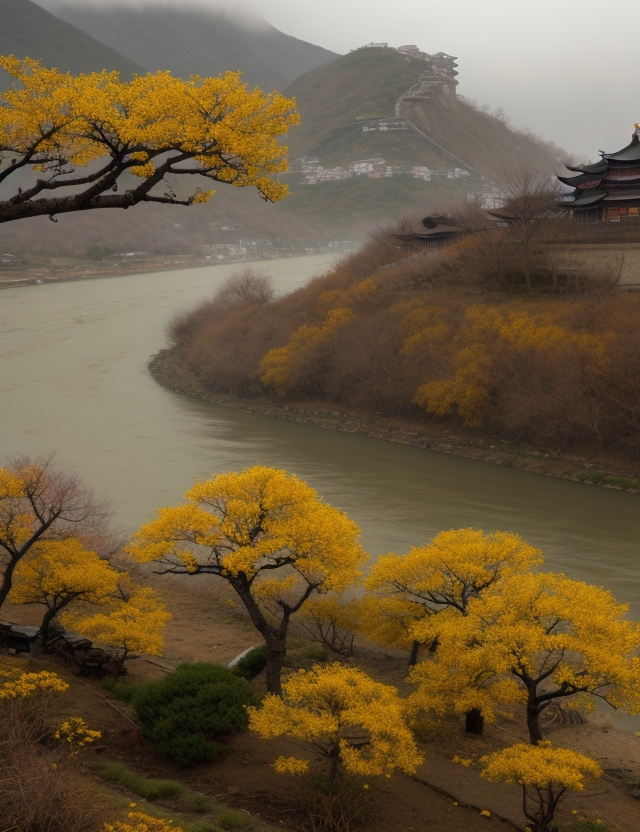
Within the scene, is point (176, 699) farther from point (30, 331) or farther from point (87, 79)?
point (30, 331)

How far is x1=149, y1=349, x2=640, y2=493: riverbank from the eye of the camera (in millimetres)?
26281

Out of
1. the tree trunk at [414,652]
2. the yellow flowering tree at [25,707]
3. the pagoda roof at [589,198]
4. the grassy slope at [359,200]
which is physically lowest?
the tree trunk at [414,652]

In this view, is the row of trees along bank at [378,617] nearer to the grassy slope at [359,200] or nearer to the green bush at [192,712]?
the green bush at [192,712]

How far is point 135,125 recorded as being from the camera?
24.2 feet

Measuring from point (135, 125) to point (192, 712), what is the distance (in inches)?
271

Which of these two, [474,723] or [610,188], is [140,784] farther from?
[610,188]

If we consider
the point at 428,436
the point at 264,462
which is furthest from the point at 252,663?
the point at 428,436

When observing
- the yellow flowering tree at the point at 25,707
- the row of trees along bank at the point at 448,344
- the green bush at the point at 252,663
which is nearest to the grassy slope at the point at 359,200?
the row of trees along bank at the point at 448,344

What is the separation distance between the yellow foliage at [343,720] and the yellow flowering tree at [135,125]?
5542mm

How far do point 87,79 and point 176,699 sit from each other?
7.25 meters

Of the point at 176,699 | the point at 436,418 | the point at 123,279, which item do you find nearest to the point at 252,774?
the point at 176,699

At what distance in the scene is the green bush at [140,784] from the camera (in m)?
8.59

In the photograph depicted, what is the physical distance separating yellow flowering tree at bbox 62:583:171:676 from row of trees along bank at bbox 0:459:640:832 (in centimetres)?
3

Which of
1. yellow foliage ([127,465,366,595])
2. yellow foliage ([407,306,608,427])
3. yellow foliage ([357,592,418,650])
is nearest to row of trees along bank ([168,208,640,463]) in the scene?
yellow foliage ([407,306,608,427])
